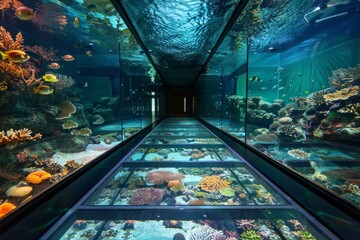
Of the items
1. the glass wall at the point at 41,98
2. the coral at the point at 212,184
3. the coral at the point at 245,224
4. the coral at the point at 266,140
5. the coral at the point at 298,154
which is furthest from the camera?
the coral at the point at 266,140

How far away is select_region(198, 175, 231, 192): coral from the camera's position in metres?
2.20

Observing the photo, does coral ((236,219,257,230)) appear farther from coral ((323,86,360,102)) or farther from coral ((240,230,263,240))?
coral ((323,86,360,102))

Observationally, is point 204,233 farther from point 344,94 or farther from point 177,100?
point 177,100

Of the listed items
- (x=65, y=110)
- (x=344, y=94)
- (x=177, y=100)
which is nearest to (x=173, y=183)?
(x=65, y=110)

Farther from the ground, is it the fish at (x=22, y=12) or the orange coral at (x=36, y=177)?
the fish at (x=22, y=12)

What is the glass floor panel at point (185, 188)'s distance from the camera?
1868 mm

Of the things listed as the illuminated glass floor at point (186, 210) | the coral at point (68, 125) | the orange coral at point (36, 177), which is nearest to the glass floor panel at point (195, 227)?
the illuminated glass floor at point (186, 210)

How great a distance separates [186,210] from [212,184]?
2.47 feet

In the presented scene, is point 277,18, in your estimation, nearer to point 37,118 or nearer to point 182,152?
point 182,152

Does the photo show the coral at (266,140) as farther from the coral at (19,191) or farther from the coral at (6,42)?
the coral at (6,42)

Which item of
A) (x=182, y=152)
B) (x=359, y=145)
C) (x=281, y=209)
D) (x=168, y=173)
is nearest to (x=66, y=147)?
(x=182, y=152)

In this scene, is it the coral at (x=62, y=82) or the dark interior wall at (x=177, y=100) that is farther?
the dark interior wall at (x=177, y=100)

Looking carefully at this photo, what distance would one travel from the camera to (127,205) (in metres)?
1.73

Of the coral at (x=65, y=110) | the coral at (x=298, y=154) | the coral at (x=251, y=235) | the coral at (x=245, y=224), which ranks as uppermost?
the coral at (x=65, y=110)
